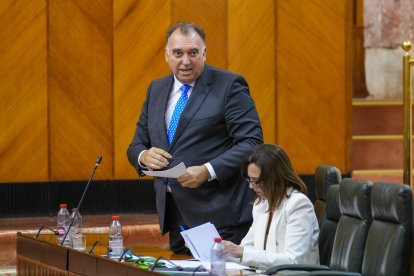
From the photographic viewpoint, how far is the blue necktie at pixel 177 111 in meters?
4.75

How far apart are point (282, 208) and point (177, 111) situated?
0.75 meters

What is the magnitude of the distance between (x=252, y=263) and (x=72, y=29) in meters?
4.23

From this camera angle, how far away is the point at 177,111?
15.7ft

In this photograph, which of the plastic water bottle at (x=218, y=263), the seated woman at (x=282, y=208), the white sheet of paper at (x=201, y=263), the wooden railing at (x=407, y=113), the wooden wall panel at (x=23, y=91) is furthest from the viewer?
the wooden wall panel at (x=23, y=91)

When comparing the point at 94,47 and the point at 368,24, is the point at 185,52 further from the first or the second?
the point at 368,24

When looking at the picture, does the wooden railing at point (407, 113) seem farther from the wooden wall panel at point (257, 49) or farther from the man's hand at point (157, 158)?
the man's hand at point (157, 158)

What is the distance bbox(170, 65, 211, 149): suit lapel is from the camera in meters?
4.70

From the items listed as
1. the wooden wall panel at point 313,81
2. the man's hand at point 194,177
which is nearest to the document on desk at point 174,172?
the man's hand at point 194,177

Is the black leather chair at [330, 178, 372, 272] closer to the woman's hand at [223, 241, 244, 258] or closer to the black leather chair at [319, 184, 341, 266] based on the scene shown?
the black leather chair at [319, 184, 341, 266]

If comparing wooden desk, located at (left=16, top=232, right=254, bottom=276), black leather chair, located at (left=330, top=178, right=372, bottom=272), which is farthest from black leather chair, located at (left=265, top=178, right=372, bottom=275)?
wooden desk, located at (left=16, top=232, right=254, bottom=276)

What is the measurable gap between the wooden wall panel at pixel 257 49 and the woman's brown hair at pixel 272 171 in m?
3.93

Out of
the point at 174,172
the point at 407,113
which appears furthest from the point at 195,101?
the point at 407,113

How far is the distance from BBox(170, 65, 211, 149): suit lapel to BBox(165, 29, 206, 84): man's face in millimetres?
48

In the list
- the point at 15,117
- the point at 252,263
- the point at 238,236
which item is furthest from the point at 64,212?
the point at 15,117
